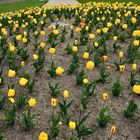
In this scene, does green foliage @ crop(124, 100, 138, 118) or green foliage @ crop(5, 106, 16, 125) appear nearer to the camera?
green foliage @ crop(5, 106, 16, 125)

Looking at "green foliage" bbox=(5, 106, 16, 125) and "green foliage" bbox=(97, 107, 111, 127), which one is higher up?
"green foliage" bbox=(5, 106, 16, 125)

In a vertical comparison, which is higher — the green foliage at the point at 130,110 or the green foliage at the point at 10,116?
the green foliage at the point at 10,116

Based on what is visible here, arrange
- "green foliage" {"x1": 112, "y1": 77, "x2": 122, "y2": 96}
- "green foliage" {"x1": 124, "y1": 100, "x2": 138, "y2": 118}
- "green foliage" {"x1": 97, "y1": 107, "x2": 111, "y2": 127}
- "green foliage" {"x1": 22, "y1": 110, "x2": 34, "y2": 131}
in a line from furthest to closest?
"green foliage" {"x1": 112, "y1": 77, "x2": 122, "y2": 96}, "green foliage" {"x1": 124, "y1": 100, "x2": 138, "y2": 118}, "green foliage" {"x1": 97, "y1": 107, "x2": 111, "y2": 127}, "green foliage" {"x1": 22, "y1": 110, "x2": 34, "y2": 131}

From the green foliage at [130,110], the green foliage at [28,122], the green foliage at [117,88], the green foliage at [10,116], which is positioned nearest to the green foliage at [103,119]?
the green foliage at [130,110]

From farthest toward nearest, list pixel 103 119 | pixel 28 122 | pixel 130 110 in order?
pixel 130 110 → pixel 103 119 → pixel 28 122

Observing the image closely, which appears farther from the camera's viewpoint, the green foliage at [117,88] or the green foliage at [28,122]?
the green foliage at [117,88]

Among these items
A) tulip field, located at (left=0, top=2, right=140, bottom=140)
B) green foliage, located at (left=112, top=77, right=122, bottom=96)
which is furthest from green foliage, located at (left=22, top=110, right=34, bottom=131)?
green foliage, located at (left=112, top=77, right=122, bottom=96)

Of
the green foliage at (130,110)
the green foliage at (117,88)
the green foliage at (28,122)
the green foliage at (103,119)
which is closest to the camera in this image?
the green foliage at (28,122)

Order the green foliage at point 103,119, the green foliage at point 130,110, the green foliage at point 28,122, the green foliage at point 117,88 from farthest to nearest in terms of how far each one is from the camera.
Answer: the green foliage at point 117,88
the green foliage at point 130,110
the green foliage at point 103,119
the green foliage at point 28,122

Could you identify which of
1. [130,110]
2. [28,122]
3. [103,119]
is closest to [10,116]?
[28,122]

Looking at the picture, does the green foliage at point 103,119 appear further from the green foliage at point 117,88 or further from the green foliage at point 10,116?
the green foliage at point 10,116

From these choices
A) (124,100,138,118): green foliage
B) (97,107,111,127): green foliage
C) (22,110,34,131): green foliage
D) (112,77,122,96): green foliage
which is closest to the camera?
(22,110,34,131): green foliage

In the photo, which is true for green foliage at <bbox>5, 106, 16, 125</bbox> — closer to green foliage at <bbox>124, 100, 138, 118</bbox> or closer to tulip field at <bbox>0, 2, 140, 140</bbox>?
tulip field at <bbox>0, 2, 140, 140</bbox>

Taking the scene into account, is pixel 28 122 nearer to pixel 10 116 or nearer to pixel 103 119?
pixel 10 116
